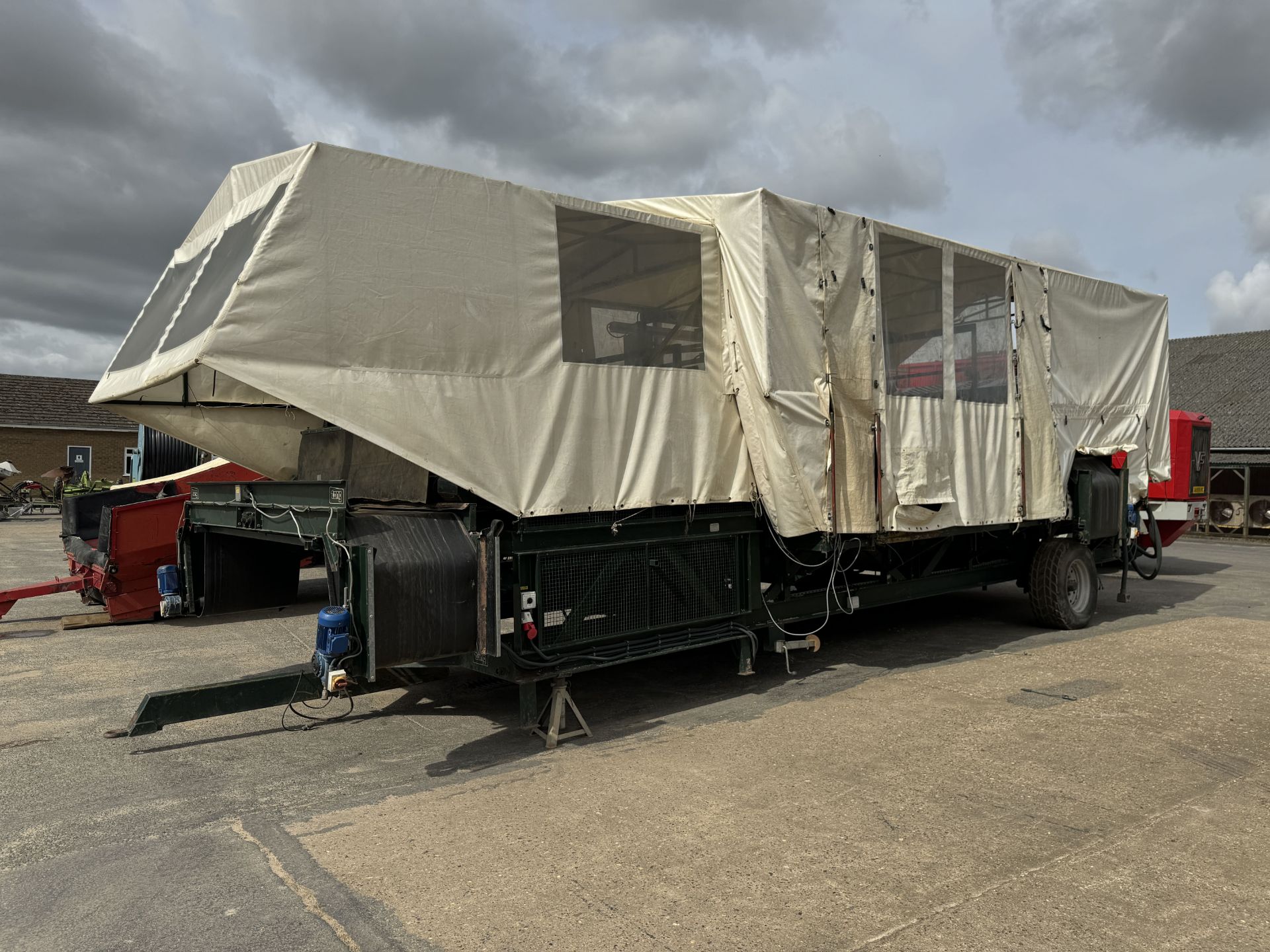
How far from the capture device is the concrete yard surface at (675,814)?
3.27 m

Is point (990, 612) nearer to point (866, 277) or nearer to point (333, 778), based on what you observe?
point (866, 277)

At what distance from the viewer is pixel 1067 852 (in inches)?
151

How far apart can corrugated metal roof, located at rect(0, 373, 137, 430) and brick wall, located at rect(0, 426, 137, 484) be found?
262 millimetres

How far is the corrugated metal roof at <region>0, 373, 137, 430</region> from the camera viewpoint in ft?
121

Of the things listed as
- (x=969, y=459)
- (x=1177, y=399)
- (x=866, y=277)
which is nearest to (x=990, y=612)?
(x=969, y=459)

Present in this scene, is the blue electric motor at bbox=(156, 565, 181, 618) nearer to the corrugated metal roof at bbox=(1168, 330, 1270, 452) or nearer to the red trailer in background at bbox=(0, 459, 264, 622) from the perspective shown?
the red trailer in background at bbox=(0, 459, 264, 622)

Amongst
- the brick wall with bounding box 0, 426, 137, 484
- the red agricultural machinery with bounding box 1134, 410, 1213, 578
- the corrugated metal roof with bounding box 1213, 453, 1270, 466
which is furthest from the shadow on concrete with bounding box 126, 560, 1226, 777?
the brick wall with bounding box 0, 426, 137, 484

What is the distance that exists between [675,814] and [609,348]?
9.82 feet

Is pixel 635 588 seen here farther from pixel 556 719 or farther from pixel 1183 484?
pixel 1183 484

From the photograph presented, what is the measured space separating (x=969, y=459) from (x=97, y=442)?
40.0 meters

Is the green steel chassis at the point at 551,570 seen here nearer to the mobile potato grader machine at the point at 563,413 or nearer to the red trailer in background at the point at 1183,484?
the mobile potato grader machine at the point at 563,413

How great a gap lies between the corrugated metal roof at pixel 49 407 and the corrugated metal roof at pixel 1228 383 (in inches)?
1533

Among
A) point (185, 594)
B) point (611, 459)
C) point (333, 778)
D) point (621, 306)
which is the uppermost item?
point (621, 306)

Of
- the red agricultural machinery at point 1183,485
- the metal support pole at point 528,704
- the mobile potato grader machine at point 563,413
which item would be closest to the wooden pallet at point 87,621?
the mobile potato grader machine at point 563,413
